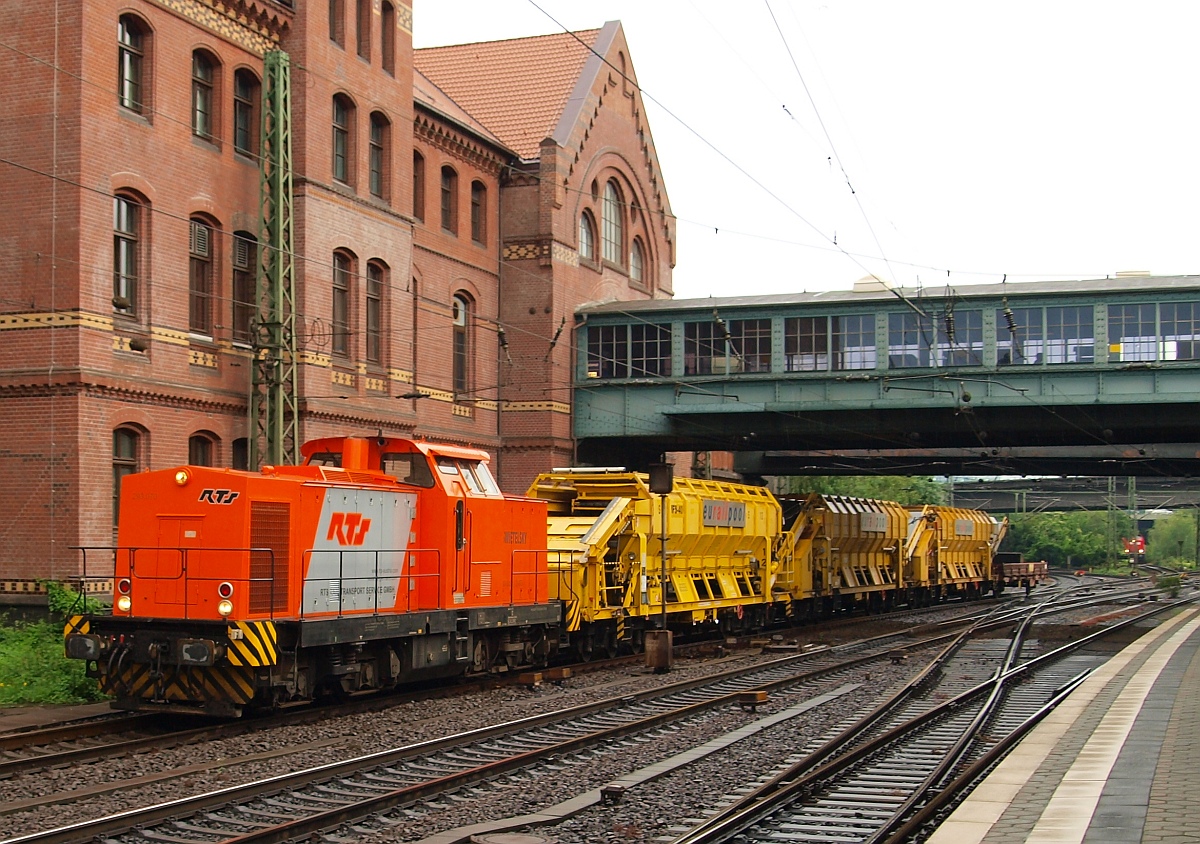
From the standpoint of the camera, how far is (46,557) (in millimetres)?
23547

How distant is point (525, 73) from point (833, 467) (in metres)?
19.7

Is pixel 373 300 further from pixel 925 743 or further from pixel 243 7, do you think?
pixel 925 743

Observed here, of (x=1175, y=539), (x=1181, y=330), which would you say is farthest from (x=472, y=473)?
(x=1175, y=539)

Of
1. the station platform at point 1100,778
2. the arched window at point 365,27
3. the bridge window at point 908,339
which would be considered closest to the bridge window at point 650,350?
the bridge window at point 908,339

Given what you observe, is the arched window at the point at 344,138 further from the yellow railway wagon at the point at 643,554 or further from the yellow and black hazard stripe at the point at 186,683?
the yellow and black hazard stripe at the point at 186,683

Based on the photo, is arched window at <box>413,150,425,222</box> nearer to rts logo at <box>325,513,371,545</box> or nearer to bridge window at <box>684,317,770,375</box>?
bridge window at <box>684,317,770,375</box>

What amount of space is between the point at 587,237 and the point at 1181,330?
1849 centimetres

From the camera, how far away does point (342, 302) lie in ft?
102

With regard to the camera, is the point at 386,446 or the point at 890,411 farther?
the point at 890,411

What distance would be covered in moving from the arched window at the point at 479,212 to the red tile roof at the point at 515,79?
2.19 metres

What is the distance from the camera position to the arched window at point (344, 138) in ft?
101

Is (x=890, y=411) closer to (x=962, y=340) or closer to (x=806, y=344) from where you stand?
(x=962, y=340)

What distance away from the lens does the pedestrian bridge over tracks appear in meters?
36.2

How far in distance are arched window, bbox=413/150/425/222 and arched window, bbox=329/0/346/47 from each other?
19.9ft
